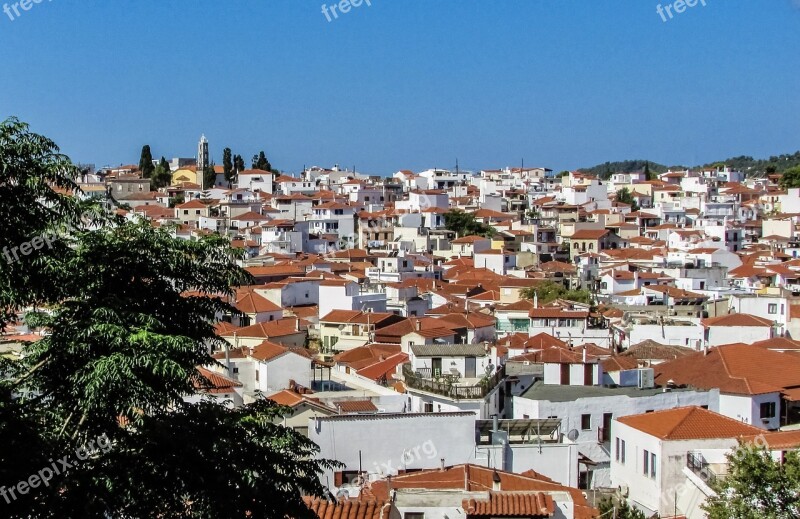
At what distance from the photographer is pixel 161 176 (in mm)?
95000

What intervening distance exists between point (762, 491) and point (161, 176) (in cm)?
8703

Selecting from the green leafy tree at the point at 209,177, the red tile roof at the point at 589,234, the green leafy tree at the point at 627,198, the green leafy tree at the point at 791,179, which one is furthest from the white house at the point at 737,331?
the green leafy tree at the point at 209,177

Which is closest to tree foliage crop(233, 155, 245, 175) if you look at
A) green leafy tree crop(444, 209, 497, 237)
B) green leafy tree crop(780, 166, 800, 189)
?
green leafy tree crop(444, 209, 497, 237)

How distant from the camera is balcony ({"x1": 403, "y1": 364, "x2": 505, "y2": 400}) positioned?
21547 millimetres

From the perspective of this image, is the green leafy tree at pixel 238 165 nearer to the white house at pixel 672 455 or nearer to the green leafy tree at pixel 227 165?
the green leafy tree at pixel 227 165

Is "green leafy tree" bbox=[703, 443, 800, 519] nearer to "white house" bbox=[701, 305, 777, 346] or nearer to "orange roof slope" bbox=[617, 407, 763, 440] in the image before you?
"orange roof slope" bbox=[617, 407, 763, 440]

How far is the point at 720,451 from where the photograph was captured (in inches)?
644

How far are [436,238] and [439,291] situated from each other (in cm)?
1970

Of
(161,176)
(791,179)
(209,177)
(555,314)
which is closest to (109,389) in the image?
(555,314)

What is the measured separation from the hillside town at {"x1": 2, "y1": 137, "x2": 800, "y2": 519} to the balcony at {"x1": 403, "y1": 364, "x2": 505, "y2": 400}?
1.9 inches

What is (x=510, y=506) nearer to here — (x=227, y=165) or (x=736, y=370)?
(x=736, y=370)

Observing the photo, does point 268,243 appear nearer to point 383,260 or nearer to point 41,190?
point 383,260

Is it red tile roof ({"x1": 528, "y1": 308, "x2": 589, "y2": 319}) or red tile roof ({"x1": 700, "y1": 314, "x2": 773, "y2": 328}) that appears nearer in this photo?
red tile roof ({"x1": 528, "y1": 308, "x2": 589, "y2": 319})

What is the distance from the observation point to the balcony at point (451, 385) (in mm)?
21547
